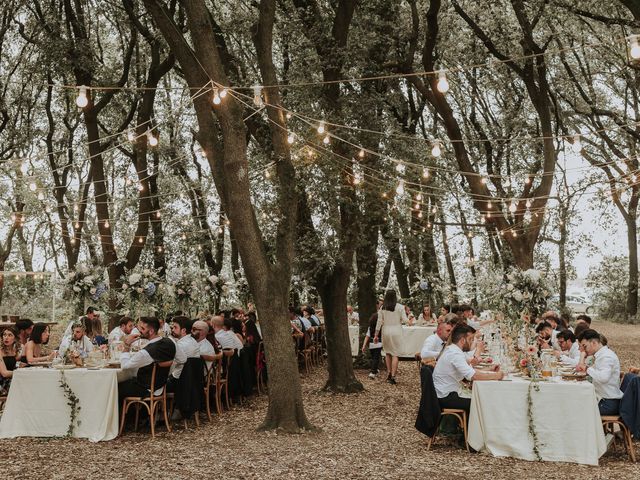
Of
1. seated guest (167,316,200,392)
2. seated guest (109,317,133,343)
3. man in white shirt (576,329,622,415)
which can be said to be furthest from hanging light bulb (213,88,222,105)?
man in white shirt (576,329,622,415)

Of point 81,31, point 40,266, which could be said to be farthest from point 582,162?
point 40,266

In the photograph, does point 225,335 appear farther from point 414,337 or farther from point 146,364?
point 414,337

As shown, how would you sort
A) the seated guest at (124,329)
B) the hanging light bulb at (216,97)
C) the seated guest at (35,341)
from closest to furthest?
the hanging light bulb at (216,97)
the seated guest at (35,341)
the seated guest at (124,329)

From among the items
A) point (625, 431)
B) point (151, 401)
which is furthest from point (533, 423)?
point (151, 401)

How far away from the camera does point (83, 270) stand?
34.5 feet

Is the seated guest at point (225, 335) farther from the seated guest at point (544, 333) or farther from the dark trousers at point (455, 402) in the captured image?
the seated guest at point (544, 333)

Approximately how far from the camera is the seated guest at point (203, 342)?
9758mm

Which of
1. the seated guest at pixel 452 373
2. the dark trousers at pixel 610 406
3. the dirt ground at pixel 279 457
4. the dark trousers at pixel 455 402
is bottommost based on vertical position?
the dirt ground at pixel 279 457

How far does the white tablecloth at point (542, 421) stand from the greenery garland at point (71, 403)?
4423mm

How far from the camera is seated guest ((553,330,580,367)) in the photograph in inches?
353

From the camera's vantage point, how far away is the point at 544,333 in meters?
10.3

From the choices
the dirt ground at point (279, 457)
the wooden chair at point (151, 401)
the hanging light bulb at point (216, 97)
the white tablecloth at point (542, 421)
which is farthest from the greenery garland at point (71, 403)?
the white tablecloth at point (542, 421)

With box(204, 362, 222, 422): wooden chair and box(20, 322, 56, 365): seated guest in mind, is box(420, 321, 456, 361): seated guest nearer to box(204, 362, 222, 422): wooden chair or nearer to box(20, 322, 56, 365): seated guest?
box(204, 362, 222, 422): wooden chair

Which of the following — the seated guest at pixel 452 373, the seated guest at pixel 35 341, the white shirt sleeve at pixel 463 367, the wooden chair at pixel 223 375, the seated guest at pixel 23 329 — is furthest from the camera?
the wooden chair at pixel 223 375
